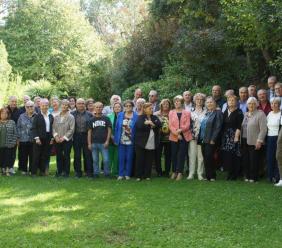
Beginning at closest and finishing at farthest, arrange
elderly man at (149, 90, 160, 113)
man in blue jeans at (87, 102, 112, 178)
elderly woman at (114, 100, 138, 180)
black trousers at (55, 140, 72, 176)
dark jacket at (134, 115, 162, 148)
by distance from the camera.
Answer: dark jacket at (134, 115, 162, 148), elderly woman at (114, 100, 138, 180), man in blue jeans at (87, 102, 112, 178), black trousers at (55, 140, 72, 176), elderly man at (149, 90, 160, 113)

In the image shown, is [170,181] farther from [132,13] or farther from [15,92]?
[132,13]

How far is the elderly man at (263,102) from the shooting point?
9898 millimetres

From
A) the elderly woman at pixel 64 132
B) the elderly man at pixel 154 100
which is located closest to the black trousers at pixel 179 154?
the elderly man at pixel 154 100

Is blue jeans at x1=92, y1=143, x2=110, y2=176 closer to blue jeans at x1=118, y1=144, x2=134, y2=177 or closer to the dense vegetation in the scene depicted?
blue jeans at x1=118, y1=144, x2=134, y2=177

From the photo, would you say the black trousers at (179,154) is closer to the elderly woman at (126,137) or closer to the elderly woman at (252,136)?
the elderly woman at (126,137)

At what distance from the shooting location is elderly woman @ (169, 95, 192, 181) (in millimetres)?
10141

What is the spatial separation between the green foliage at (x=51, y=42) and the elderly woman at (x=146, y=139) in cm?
2774

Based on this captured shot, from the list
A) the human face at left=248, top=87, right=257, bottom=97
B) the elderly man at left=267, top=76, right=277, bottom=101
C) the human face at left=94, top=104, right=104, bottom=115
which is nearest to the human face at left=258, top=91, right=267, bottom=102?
the elderly man at left=267, top=76, right=277, bottom=101

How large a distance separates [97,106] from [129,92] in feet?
26.7

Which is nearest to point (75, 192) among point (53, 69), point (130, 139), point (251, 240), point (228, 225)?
point (130, 139)

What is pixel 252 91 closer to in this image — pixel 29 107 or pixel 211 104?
pixel 211 104

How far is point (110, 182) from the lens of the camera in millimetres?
9945

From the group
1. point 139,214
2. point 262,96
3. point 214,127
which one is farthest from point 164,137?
point 139,214

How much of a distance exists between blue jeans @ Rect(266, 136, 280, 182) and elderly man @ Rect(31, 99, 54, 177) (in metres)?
4.97
